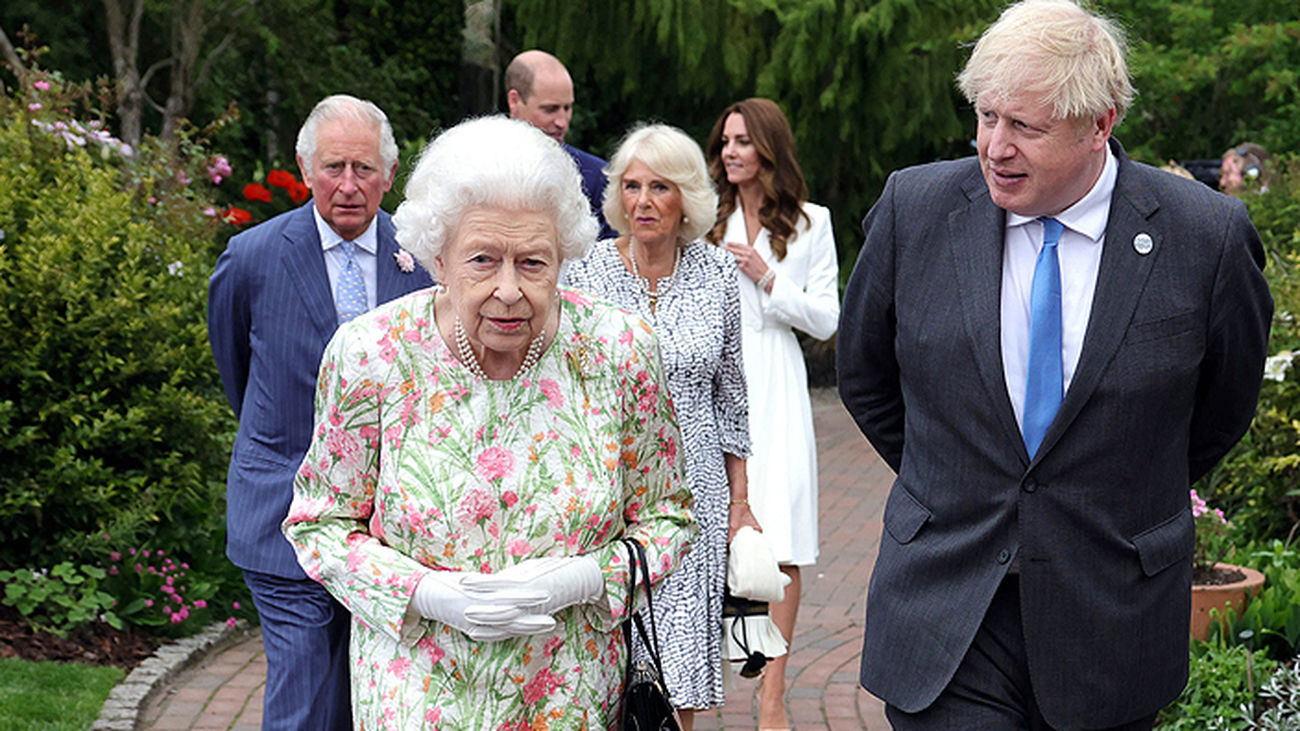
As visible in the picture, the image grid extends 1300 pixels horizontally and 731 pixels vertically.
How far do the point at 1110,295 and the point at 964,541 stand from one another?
55 cm

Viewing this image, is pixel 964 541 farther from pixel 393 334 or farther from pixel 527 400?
pixel 393 334

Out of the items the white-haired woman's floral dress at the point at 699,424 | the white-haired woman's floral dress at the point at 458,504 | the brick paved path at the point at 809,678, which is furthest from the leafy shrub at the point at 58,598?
the white-haired woman's floral dress at the point at 458,504

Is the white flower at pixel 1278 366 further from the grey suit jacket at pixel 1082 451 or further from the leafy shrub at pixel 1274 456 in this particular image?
the grey suit jacket at pixel 1082 451

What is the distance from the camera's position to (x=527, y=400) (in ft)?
10.2

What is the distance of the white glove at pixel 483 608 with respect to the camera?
292 centimetres

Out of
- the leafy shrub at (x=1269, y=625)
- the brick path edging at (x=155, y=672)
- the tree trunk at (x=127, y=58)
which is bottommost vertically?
the brick path edging at (x=155, y=672)

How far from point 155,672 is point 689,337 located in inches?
109

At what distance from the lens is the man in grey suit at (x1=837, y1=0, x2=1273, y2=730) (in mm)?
3084

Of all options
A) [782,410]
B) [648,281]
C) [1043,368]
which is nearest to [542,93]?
[782,410]

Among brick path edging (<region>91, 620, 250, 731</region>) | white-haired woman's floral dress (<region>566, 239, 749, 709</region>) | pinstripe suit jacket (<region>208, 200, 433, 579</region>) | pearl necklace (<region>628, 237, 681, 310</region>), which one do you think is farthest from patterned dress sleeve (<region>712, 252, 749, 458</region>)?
brick path edging (<region>91, 620, 250, 731</region>)

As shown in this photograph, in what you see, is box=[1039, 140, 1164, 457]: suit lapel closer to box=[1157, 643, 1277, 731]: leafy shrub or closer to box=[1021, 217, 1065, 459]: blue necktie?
box=[1021, 217, 1065, 459]: blue necktie

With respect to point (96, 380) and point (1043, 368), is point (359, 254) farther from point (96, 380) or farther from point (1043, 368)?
point (96, 380)

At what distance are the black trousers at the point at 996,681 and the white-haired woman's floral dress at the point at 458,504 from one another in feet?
2.03

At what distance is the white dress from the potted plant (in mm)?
1389
